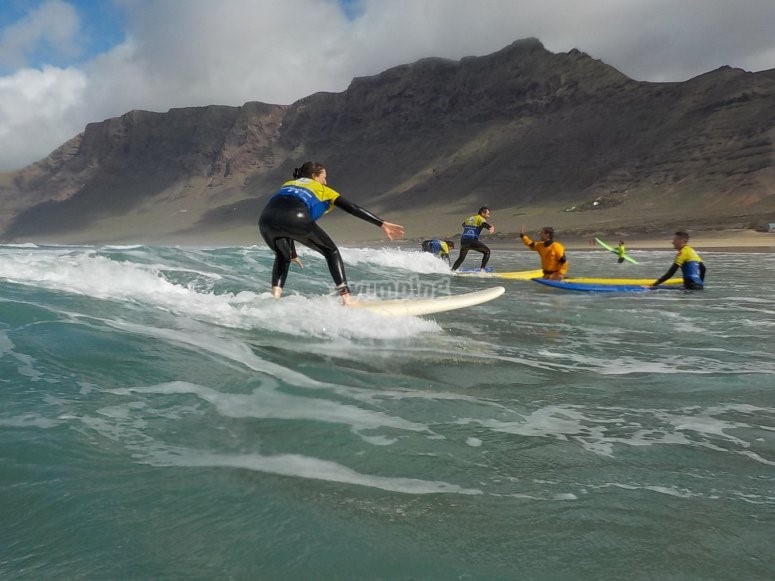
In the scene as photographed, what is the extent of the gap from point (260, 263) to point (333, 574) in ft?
45.8

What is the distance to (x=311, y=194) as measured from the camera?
6.45 meters

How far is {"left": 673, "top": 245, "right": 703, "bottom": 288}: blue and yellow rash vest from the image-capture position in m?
9.91

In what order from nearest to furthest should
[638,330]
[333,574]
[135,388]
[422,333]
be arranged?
[333,574] < [135,388] < [422,333] < [638,330]

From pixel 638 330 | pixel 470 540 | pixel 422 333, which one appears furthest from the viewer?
pixel 638 330

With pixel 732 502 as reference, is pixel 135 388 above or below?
above

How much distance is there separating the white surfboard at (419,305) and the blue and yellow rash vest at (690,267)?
13.2 ft

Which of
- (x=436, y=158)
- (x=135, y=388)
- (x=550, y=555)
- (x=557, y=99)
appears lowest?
(x=550, y=555)

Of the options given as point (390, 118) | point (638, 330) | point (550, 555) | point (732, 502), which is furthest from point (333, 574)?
point (390, 118)

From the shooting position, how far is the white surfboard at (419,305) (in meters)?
6.29

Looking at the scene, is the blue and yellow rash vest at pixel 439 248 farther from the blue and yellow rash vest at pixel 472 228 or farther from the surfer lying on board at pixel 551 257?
the surfer lying on board at pixel 551 257

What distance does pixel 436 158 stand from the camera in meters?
116

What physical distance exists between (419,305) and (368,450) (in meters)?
4.11

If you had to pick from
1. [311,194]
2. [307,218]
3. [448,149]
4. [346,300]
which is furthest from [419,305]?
[448,149]

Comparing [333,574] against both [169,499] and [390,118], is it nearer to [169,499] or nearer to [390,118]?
[169,499]
